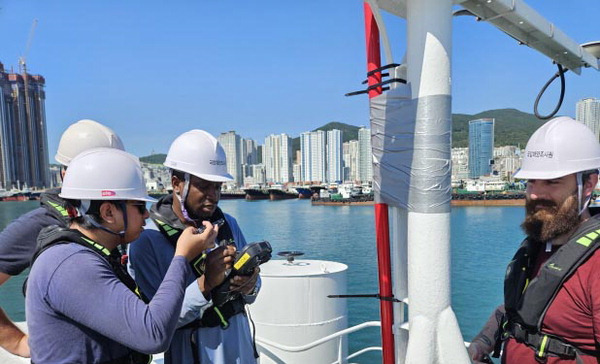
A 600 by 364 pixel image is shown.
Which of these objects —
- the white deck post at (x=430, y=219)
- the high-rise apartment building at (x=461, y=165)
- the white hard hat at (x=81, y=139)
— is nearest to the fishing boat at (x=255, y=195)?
the high-rise apartment building at (x=461, y=165)

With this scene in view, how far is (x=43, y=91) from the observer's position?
88.7 meters

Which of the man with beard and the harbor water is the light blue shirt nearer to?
the man with beard

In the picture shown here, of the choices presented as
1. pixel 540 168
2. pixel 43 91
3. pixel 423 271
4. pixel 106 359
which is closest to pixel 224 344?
pixel 106 359

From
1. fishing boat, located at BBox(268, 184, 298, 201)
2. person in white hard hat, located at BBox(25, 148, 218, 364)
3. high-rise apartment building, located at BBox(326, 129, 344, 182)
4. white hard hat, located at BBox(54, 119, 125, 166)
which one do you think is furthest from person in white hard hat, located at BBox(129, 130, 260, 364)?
high-rise apartment building, located at BBox(326, 129, 344, 182)

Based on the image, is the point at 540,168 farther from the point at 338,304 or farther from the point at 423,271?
the point at 338,304

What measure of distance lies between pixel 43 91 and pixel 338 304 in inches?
4199

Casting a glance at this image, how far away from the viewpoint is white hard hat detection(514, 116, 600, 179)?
1.67 meters

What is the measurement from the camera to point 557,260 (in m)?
1.58

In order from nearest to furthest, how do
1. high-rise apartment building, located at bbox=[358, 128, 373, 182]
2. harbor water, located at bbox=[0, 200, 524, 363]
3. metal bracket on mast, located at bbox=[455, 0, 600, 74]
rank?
metal bracket on mast, located at bbox=[455, 0, 600, 74] < harbor water, located at bbox=[0, 200, 524, 363] < high-rise apartment building, located at bbox=[358, 128, 373, 182]

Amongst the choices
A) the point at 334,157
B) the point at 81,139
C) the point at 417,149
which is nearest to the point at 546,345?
the point at 417,149

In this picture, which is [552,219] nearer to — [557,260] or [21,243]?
[557,260]

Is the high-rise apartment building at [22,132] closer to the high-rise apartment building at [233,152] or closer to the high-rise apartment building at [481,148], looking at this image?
the high-rise apartment building at [233,152]

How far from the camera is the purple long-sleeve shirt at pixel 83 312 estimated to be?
1.17 meters

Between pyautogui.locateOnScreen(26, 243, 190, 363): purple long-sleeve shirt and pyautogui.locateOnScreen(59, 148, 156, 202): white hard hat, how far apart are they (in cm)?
20
